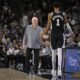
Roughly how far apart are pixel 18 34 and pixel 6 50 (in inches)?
120

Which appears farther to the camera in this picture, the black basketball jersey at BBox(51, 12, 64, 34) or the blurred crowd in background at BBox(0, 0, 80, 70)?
the blurred crowd in background at BBox(0, 0, 80, 70)

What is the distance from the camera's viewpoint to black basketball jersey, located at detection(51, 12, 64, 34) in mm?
13039

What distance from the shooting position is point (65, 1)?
28.7 metres

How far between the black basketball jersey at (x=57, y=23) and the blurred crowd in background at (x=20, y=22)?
562cm

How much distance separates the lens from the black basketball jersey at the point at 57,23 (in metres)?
→ 13.0

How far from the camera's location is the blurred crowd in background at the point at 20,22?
19.9 metres

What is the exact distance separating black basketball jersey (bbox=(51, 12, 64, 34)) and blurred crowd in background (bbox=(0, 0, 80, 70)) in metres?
5.62

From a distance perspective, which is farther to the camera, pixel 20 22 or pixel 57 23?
pixel 20 22

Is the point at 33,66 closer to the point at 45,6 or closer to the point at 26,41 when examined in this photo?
the point at 26,41

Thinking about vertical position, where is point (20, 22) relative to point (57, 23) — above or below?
above

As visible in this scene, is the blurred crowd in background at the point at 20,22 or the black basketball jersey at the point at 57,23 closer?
the black basketball jersey at the point at 57,23

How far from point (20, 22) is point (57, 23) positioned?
44.3 feet

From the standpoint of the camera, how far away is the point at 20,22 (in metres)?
26.5

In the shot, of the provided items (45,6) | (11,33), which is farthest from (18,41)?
(45,6)
